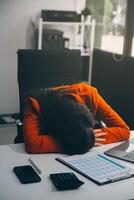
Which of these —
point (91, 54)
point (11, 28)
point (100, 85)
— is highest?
point (11, 28)

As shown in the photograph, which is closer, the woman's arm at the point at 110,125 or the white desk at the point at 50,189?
the white desk at the point at 50,189

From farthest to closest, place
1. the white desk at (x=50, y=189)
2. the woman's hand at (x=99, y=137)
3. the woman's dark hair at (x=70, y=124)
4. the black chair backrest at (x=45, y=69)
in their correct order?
the black chair backrest at (x=45, y=69) → the woman's hand at (x=99, y=137) → the woman's dark hair at (x=70, y=124) → the white desk at (x=50, y=189)

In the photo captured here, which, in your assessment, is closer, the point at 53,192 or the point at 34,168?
the point at 53,192

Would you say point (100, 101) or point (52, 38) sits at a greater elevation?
point (52, 38)

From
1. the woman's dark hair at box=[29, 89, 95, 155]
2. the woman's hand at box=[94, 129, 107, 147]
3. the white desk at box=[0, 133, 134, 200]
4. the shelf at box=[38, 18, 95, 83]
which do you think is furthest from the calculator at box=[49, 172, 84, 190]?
the shelf at box=[38, 18, 95, 83]

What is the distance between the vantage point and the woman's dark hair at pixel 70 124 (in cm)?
167

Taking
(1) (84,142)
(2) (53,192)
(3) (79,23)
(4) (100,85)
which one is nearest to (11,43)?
(3) (79,23)

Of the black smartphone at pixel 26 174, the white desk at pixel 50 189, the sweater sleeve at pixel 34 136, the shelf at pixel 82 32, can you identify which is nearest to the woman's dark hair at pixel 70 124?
the sweater sleeve at pixel 34 136

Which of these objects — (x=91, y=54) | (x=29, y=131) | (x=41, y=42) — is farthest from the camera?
(x=91, y=54)

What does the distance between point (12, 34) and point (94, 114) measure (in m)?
2.41

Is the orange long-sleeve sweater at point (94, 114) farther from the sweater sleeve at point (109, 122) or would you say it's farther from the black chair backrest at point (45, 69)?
the black chair backrest at point (45, 69)

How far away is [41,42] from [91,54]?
2.19ft

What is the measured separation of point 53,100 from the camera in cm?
181

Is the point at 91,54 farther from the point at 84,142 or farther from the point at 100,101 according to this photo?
the point at 84,142
